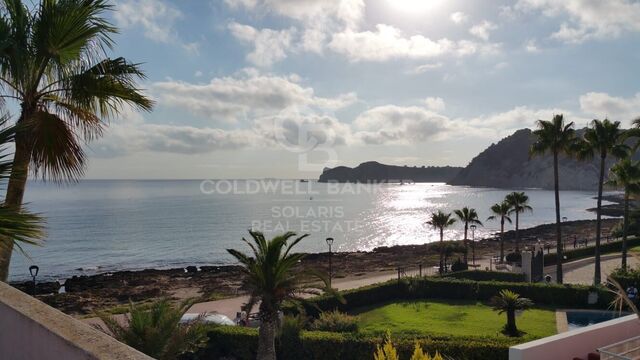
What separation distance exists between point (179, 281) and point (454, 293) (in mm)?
33025

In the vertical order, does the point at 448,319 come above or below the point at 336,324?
below

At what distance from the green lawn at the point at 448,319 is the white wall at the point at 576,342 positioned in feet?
26.7

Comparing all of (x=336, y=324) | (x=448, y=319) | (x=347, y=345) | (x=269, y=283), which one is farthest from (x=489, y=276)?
(x=269, y=283)

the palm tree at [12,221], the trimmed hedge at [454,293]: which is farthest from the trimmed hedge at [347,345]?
the palm tree at [12,221]

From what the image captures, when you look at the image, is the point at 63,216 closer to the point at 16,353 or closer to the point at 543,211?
the point at 16,353

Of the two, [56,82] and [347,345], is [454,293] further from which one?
[56,82]

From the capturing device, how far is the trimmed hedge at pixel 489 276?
3425 centimetres

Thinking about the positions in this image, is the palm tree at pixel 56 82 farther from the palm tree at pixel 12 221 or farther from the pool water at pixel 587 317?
the pool water at pixel 587 317

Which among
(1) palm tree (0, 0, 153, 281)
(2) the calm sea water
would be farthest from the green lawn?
(2) the calm sea water

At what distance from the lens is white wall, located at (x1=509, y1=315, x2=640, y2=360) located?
422 inches

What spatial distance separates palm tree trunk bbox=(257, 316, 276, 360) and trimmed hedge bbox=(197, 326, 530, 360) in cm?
205

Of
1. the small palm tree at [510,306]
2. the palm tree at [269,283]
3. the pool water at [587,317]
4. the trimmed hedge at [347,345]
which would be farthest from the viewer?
the pool water at [587,317]

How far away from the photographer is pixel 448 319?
24.9m

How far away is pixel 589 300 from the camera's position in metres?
26.8
